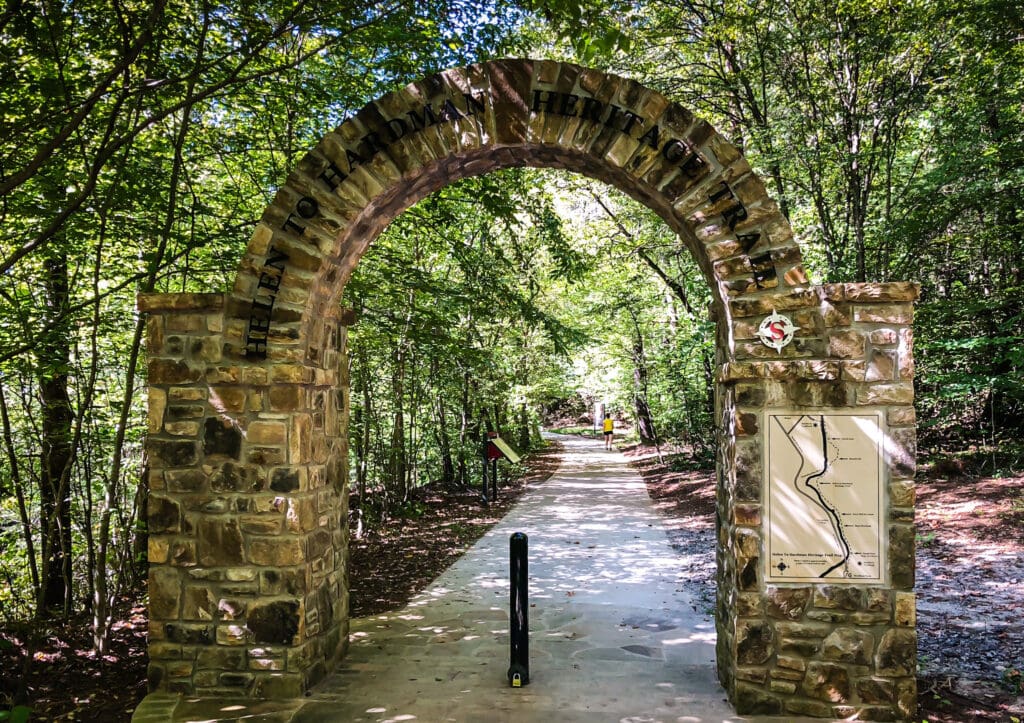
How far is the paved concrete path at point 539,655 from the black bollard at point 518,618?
0.09m

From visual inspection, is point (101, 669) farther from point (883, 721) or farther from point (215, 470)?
point (883, 721)

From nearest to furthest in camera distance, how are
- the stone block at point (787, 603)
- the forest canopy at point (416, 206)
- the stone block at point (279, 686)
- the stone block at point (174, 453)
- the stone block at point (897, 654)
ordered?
the stone block at point (897, 654) < the stone block at point (787, 603) < the stone block at point (279, 686) < the stone block at point (174, 453) < the forest canopy at point (416, 206)

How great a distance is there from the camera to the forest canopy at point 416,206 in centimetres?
448

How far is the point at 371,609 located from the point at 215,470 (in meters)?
2.51

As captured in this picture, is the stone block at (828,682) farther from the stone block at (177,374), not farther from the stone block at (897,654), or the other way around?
the stone block at (177,374)

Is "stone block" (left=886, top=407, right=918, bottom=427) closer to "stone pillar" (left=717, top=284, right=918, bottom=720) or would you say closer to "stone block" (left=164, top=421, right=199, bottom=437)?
"stone pillar" (left=717, top=284, right=918, bottom=720)

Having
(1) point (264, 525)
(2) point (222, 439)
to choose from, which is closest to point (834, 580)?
(1) point (264, 525)

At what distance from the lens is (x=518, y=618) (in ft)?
13.1

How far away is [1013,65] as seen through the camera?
7555 millimetres

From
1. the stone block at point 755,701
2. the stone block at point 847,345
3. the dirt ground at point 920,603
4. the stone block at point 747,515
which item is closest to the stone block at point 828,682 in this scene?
the stone block at point 755,701

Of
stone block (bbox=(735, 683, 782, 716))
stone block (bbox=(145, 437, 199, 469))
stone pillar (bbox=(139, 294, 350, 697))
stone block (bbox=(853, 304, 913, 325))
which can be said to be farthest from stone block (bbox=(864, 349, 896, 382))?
stone block (bbox=(145, 437, 199, 469))

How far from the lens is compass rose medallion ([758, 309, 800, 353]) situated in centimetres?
357

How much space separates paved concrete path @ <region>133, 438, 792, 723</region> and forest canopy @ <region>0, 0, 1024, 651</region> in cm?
199

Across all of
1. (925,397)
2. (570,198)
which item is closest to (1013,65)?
(925,397)
